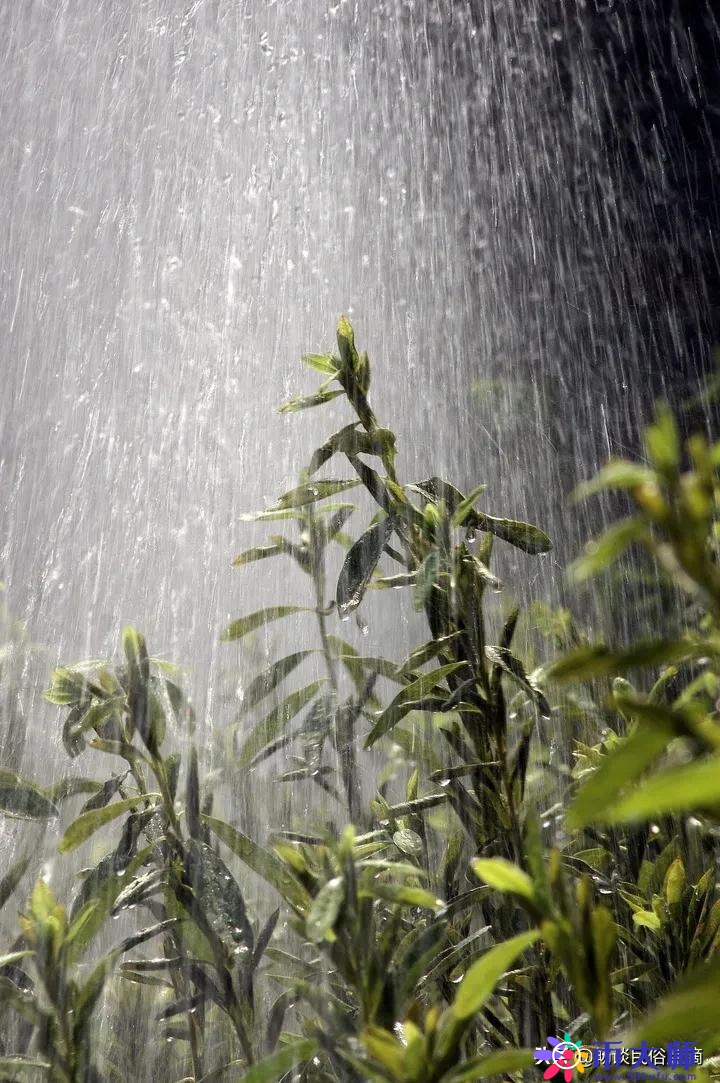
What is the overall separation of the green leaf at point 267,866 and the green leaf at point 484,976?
15cm

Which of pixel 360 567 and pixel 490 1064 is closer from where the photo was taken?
pixel 490 1064

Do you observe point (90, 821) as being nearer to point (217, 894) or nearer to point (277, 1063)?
point (217, 894)

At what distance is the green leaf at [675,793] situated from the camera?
0.77 feet

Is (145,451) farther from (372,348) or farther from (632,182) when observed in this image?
(632,182)

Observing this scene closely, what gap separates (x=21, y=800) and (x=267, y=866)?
0.18 meters

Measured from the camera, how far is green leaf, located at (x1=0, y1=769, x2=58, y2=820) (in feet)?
1.98

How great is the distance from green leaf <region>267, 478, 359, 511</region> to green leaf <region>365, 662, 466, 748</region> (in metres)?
0.17

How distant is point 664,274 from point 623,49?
2.60 ft

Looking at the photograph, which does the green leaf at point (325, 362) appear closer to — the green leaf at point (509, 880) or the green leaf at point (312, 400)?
the green leaf at point (312, 400)

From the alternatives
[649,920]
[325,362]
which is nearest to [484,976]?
[649,920]

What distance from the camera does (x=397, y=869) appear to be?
0.46 m

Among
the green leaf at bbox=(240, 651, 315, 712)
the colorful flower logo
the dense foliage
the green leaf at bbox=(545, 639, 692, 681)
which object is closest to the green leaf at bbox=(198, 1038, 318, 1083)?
the dense foliage

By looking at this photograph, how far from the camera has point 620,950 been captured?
2.17 ft

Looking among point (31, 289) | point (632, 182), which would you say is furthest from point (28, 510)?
point (632, 182)
